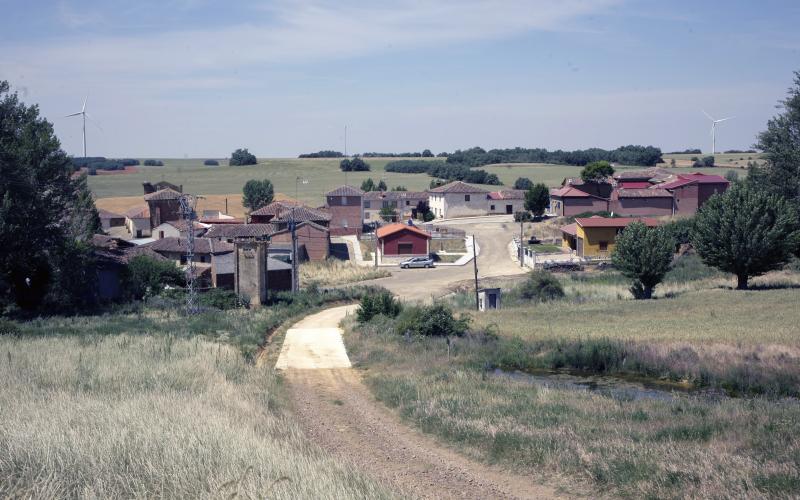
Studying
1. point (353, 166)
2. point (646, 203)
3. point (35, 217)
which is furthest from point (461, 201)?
point (353, 166)

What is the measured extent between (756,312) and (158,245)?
4016cm

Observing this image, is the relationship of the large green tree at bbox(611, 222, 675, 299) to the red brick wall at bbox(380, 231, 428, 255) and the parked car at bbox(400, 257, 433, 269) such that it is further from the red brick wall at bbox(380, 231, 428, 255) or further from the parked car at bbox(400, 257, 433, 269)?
the red brick wall at bbox(380, 231, 428, 255)

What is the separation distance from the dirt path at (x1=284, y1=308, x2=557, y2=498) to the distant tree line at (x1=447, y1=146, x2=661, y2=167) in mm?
149265

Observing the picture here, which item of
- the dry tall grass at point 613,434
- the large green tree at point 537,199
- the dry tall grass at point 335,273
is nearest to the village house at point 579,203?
the large green tree at point 537,199

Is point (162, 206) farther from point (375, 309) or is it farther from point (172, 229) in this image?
point (375, 309)

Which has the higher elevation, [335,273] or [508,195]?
[508,195]

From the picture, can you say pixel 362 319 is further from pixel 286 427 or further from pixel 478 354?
pixel 286 427

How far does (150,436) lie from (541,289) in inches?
1317

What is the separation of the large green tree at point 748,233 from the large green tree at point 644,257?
8.41 ft

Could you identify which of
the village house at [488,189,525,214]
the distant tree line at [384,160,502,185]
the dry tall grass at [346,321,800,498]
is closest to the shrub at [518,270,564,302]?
the dry tall grass at [346,321,800,498]

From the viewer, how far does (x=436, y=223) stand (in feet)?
276

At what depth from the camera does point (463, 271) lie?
189ft

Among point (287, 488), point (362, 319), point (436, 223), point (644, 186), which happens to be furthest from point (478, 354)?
point (644, 186)

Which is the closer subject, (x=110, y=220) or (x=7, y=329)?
(x=7, y=329)
